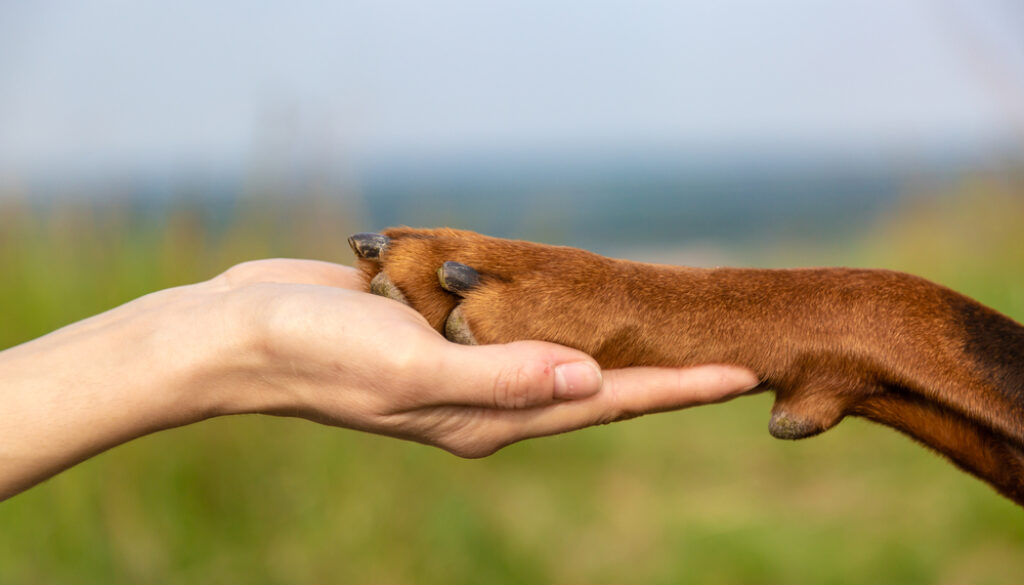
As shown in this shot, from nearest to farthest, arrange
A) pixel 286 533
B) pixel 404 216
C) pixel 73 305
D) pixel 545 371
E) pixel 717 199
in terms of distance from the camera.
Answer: pixel 545 371
pixel 286 533
pixel 73 305
pixel 404 216
pixel 717 199

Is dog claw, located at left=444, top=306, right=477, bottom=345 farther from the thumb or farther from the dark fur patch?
the dark fur patch

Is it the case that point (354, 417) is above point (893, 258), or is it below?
above

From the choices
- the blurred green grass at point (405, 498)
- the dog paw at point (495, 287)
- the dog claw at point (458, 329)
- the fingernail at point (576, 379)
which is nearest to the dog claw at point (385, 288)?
the dog paw at point (495, 287)

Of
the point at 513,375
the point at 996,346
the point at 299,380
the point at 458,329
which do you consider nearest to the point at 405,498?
the point at 299,380

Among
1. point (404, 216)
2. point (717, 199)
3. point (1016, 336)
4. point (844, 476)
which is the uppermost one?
point (1016, 336)

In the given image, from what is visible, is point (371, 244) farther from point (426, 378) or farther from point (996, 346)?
point (996, 346)

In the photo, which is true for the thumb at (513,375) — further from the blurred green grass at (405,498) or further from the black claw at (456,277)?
the blurred green grass at (405,498)

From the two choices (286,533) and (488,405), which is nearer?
(488,405)

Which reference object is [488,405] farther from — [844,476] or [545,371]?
[844,476]

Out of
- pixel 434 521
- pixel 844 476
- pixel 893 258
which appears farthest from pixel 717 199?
pixel 434 521
